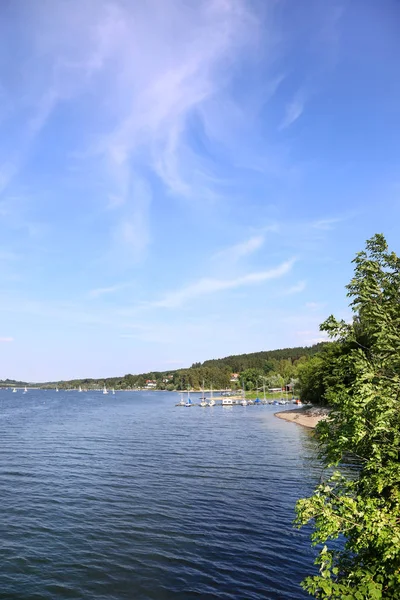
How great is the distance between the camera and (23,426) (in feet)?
308

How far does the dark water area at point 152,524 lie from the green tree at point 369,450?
1097 centimetres

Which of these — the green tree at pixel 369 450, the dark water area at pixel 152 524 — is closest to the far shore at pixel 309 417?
the dark water area at pixel 152 524

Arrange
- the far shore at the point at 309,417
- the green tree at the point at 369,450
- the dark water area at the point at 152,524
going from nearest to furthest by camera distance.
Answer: the green tree at the point at 369,450 < the dark water area at the point at 152,524 < the far shore at the point at 309,417

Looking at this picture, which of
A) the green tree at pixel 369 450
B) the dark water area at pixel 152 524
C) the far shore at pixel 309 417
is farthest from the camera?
the far shore at pixel 309 417

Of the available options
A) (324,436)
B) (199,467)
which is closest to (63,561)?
(324,436)

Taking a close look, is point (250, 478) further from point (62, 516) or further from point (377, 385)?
point (377, 385)

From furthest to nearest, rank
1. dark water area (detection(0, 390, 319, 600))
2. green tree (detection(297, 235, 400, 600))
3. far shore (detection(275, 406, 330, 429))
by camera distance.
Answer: far shore (detection(275, 406, 330, 429)) → dark water area (detection(0, 390, 319, 600)) → green tree (detection(297, 235, 400, 600))

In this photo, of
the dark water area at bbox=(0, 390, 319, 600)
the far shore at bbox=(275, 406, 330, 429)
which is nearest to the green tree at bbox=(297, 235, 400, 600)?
the dark water area at bbox=(0, 390, 319, 600)

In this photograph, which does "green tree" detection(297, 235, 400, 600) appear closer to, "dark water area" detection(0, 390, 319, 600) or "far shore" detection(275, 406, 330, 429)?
"dark water area" detection(0, 390, 319, 600)

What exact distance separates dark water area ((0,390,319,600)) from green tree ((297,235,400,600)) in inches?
432

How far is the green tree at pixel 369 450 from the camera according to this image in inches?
432

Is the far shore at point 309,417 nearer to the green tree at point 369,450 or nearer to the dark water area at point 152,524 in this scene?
the dark water area at point 152,524

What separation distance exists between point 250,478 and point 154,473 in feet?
35.0

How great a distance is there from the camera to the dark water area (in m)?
21.4
